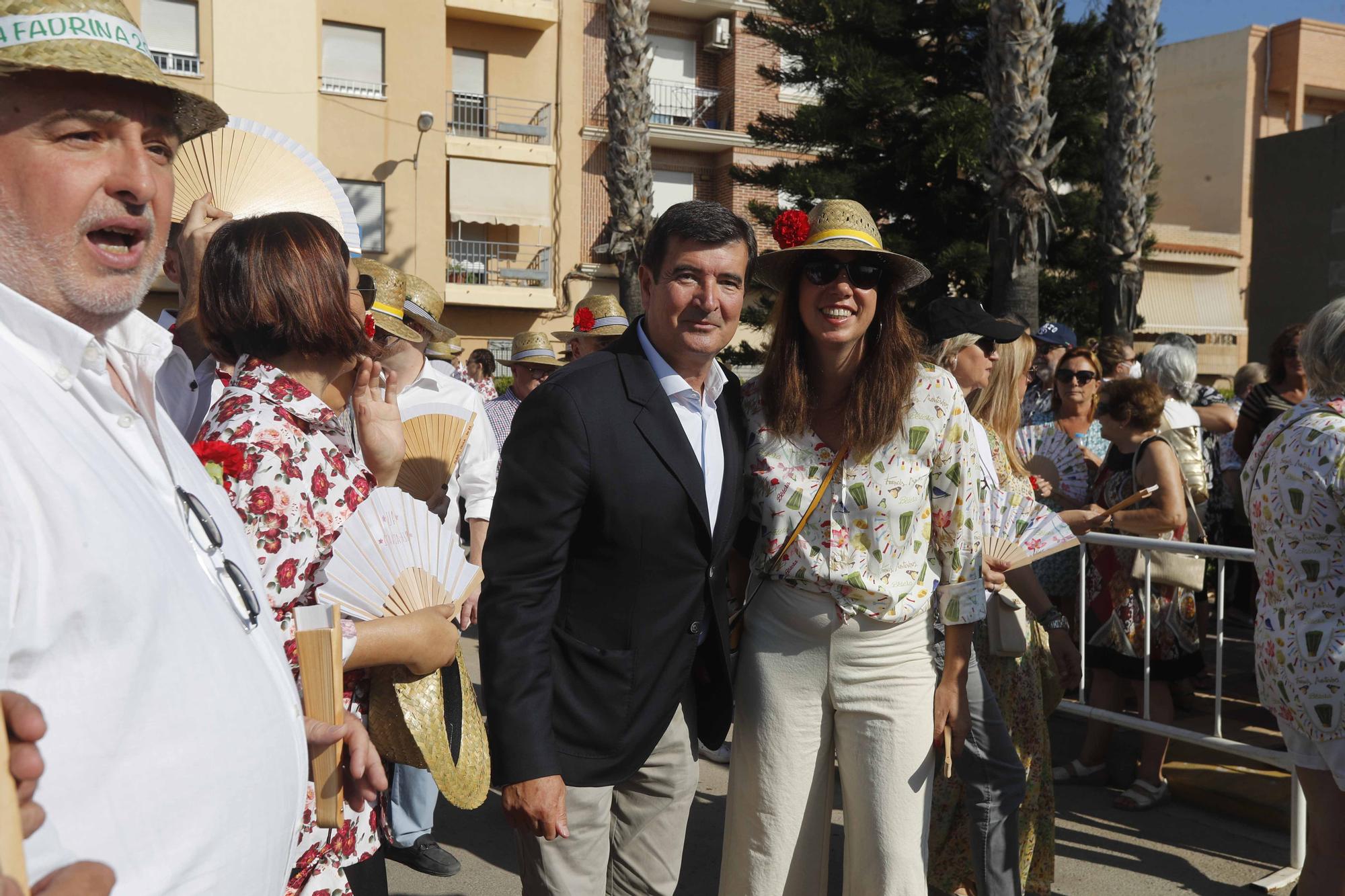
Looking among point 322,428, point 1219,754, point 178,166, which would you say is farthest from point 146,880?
point 1219,754

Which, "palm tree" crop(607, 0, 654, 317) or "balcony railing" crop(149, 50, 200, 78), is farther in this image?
"balcony railing" crop(149, 50, 200, 78)

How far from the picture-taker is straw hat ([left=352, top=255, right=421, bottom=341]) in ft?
13.2

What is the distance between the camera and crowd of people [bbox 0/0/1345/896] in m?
1.07

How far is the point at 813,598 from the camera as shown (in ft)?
9.08

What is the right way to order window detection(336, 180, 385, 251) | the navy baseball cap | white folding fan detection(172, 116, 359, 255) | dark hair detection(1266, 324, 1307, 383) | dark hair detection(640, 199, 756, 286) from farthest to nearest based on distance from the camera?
1. window detection(336, 180, 385, 251)
2. the navy baseball cap
3. dark hair detection(1266, 324, 1307, 383)
4. white folding fan detection(172, 116, 359, 255)
5. dark hair detection(640, 199, 756, 286)

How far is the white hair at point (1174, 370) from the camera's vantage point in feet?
22.0

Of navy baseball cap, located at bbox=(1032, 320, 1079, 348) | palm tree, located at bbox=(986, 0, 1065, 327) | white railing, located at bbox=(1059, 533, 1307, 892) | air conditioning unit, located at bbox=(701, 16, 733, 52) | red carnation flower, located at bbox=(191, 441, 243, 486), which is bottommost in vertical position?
white railing, located at bbox=(1059, 533, 1307, 892)

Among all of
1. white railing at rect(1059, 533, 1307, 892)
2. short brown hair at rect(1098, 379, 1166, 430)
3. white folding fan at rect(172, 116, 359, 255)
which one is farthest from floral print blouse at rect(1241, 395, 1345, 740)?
white folding fan at rect(172, 116, 359, 255)

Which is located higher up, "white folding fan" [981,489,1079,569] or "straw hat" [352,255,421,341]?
"straw hat" [352,255,421,341]

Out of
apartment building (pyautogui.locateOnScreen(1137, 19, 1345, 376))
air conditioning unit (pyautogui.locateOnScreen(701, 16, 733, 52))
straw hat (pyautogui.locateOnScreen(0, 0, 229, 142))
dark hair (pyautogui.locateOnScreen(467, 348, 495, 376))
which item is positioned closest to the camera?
straw hat (pyautogui.locateOnScreen(0, 0, 229, 142))

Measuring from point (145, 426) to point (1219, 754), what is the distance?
18.0 feet

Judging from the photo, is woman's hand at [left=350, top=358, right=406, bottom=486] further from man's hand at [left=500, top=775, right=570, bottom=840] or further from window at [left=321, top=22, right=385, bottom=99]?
window at [left=321, top=22, right=385, bottom=99]

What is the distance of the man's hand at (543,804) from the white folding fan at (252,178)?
183cm

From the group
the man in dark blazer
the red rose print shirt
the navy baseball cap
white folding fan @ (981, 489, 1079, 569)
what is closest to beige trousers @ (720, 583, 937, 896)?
the man in dark blazer
